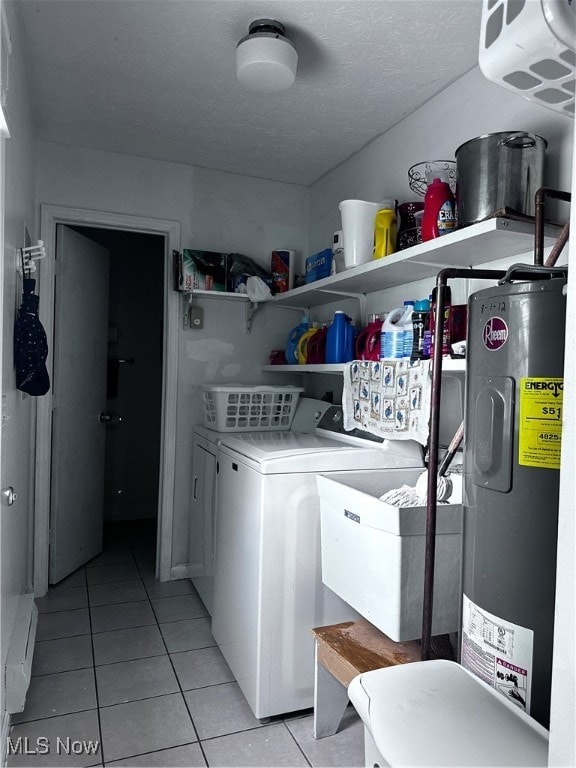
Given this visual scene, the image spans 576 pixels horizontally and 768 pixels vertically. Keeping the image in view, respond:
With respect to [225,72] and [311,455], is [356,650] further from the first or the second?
[225,72]

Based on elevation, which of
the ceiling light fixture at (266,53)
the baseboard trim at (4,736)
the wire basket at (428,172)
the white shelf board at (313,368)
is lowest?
the baseboard trim at (4,736)

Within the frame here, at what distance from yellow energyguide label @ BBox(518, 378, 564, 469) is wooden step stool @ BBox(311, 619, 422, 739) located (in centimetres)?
94

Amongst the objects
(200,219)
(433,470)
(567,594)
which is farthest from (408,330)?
(200,219)

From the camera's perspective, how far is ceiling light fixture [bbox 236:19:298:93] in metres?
1.87

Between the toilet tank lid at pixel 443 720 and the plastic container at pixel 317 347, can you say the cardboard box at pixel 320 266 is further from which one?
the toilet tank lid at pixel 443 720

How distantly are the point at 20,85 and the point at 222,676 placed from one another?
2.55m

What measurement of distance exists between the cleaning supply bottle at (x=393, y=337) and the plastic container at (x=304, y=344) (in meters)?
0.75

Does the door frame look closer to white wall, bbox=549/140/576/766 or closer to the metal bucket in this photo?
the metal bucket

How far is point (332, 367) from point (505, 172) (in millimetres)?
1225

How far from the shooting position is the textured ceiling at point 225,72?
186 cm

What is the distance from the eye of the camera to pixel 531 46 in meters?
1.01

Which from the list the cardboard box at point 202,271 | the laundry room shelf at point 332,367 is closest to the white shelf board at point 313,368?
the laundry room shelf at point 332,367

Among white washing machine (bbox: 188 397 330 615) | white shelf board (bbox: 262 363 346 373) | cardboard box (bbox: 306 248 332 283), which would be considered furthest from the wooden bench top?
cardboard box (bbox: 306 248 332 283)

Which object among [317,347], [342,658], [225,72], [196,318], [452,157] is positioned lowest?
[342,658]
